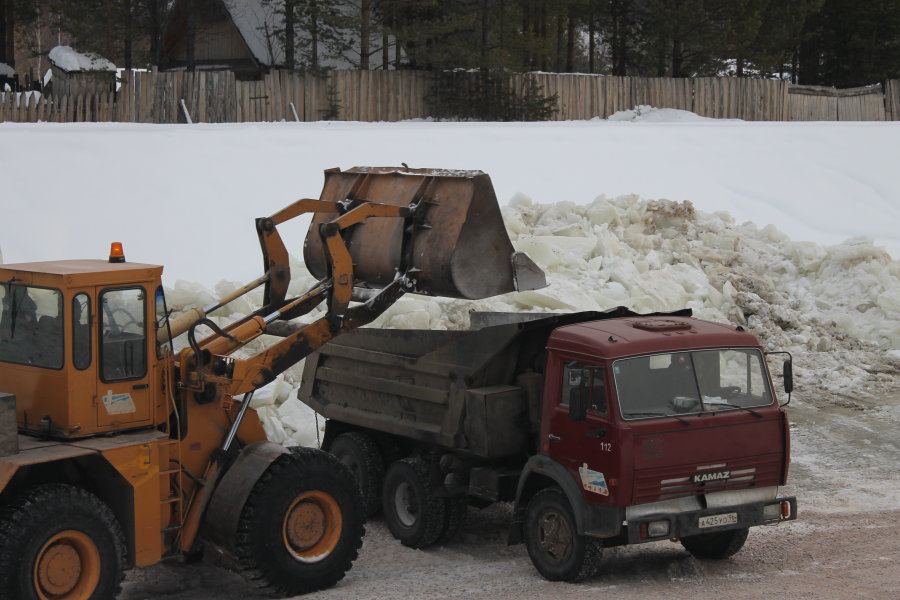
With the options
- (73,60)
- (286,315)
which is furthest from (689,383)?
(73,60)

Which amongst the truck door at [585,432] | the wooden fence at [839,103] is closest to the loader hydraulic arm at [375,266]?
the truck door at [585,432]

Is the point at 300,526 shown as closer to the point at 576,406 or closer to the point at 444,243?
the point at 576,406

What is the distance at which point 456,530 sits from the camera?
1037cm

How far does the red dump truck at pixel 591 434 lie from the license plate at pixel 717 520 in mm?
12

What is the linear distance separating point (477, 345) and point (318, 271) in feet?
6.93

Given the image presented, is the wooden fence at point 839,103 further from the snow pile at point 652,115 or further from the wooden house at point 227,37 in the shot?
the wooden house at point 227,37

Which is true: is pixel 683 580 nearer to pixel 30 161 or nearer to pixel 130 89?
pixel 30 161

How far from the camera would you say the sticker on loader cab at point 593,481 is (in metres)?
8.49

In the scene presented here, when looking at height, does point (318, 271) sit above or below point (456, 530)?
above

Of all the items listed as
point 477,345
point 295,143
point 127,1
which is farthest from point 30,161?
point 127,1

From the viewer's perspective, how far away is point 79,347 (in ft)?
26.0

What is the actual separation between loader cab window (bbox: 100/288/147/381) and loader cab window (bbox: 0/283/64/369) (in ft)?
0.97

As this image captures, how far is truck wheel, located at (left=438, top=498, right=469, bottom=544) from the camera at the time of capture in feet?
33.6

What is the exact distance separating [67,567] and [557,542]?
3562 millimetres
